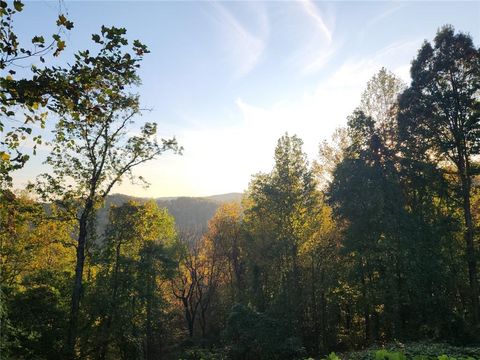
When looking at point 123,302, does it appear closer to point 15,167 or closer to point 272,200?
point 272,200

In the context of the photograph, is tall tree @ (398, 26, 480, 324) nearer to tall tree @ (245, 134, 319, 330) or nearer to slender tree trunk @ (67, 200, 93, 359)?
tall tree @ (245, 134, 319, 330)

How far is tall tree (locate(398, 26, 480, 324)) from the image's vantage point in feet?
66.7

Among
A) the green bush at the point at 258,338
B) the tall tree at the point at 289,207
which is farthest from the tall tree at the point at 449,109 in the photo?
the green bush at the point at 258,338

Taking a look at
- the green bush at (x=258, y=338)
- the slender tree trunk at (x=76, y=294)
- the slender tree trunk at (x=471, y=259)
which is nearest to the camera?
the slender tree trunk at (x=76, y=294)

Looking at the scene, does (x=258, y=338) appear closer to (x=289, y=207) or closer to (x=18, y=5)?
(x=289, y=207)

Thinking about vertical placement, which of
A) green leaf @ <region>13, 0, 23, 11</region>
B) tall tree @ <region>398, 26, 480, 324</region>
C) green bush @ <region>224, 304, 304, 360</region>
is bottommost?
green bush @ <region>224, 304, 304, 360</region>

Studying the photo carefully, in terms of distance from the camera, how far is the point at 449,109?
69.4 feet

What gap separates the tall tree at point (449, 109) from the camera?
20344 mm

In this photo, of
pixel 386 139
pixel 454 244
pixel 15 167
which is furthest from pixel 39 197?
pixel 454 244

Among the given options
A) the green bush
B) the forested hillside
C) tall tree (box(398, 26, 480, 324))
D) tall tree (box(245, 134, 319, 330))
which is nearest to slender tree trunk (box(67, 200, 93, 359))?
the forested hillside

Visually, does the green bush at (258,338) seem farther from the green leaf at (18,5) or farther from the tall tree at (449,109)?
the green leaf at (18,5)

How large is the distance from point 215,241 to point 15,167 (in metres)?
32.6

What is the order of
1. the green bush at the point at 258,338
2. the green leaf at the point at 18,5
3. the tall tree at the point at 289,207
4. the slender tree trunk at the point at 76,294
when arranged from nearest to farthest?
the green leaf at the point at 18,5 → the slender tree trunk at the point at 76,294 → the green bush at the point at 258,338 → the tall tree at the point at 289,207

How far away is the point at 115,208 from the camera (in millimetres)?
24250
